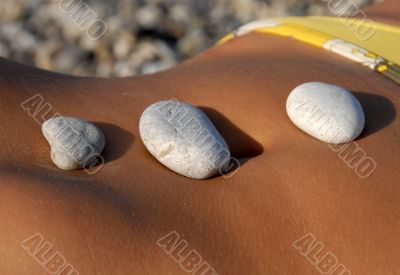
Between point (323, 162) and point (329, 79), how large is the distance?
0.21 m

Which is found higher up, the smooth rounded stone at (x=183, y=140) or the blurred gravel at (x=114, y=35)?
the smooth rounded stone at (x=183, y=140)

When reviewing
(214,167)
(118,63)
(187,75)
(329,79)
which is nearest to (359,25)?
(329,79)

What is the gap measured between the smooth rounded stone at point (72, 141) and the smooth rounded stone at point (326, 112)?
27cm

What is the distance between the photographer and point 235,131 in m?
0.86

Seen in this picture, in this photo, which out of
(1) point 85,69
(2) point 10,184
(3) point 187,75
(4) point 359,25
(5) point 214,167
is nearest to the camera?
(2) point 10,184

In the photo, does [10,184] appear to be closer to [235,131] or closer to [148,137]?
[148,137]

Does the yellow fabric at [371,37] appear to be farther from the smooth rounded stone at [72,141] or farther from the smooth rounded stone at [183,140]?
the smooth rounded stone at [72,141]

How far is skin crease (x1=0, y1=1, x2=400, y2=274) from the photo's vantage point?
0.63 m

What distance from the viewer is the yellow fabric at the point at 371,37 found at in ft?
3.36

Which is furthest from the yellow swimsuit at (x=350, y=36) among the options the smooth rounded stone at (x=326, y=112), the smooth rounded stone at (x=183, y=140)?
the smooth rounded stone at (x=183, y=140)

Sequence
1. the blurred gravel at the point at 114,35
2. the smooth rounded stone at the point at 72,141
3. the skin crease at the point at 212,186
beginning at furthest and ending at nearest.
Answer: the blurred gravel at the point at 114,35 → the smooth rounded stone at the point at 72,141 → the skin crease at the point at 212,186

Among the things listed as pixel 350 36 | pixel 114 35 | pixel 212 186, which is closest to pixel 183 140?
pixel 212 186

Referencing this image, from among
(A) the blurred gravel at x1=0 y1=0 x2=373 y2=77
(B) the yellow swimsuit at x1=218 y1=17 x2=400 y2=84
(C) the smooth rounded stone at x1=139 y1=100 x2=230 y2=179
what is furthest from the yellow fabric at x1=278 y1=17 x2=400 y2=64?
(A) the blurred gravel at x1=0 y1=0 x2=373 y2=77

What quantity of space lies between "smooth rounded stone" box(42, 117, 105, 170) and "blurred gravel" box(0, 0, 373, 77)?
5.09 ft
